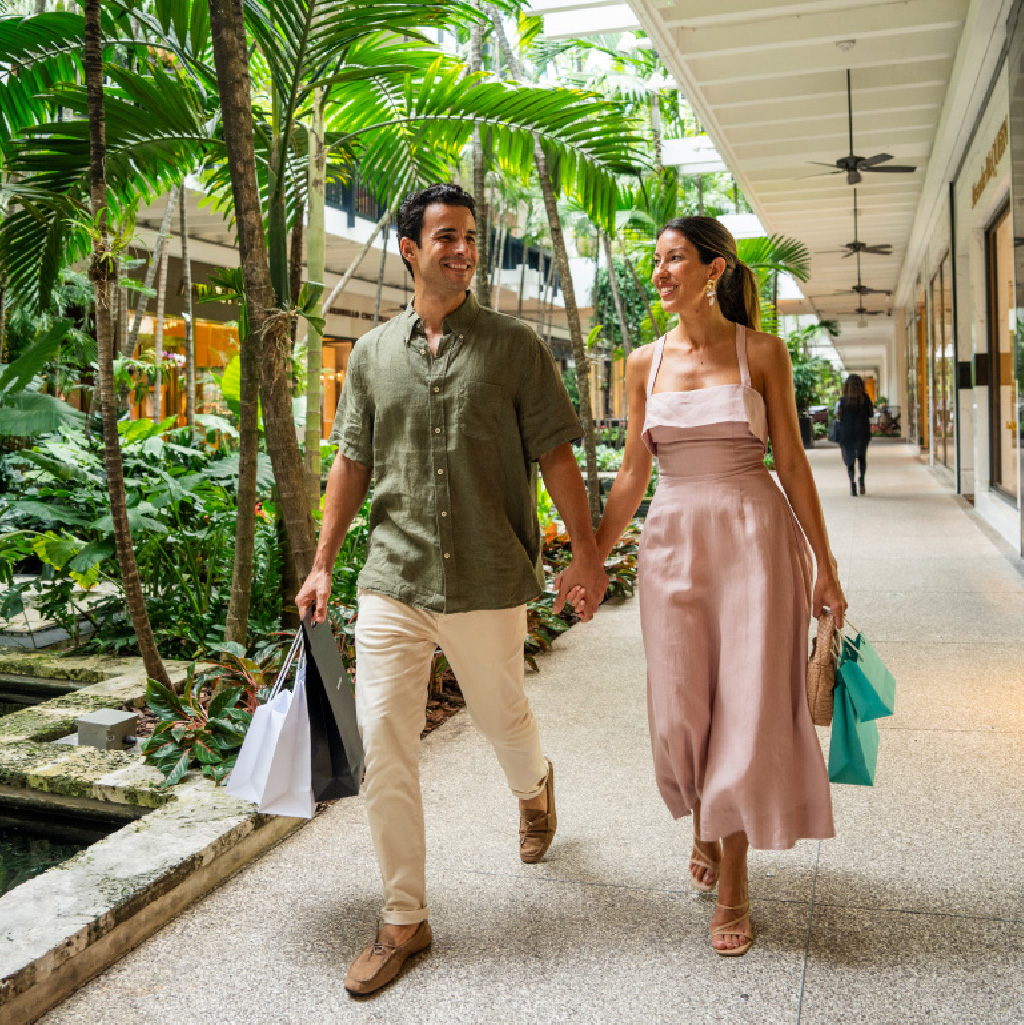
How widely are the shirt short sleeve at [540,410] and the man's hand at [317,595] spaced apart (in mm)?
609

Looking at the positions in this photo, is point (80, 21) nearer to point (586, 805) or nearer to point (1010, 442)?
point (586, 805)

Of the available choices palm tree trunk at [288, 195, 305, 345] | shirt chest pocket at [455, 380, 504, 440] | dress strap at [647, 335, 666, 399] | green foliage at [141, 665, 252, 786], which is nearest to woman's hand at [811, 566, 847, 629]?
dress strap at [647, 335, 666, 399]

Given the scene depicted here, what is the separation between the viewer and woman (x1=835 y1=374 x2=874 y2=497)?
47.7 feet

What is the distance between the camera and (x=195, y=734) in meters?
3.87

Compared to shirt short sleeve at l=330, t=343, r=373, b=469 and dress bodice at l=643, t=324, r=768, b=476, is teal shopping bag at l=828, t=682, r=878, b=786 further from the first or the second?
shirt short sleeve at l=330, t=343, r=373, b=469

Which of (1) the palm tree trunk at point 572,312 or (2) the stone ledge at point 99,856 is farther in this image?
(1) the palm tree trunk at point 572,312

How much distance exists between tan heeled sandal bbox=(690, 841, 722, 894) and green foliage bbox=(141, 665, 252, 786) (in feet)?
5.19

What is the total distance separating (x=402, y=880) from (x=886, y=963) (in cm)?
113

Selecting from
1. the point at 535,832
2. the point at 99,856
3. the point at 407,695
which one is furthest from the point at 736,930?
the point at 99,856

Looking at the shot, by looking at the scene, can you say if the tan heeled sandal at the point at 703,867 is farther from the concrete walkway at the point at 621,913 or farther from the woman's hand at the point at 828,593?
the woman's hand at the point at 828,593

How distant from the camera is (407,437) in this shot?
278 cm

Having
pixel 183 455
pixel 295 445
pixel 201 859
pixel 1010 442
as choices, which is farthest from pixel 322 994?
pixel 1010 442

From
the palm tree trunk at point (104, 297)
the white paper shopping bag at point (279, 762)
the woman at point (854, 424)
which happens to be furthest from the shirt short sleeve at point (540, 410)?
the woman at point (854, 424)

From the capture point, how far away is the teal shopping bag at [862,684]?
2.67 meters
